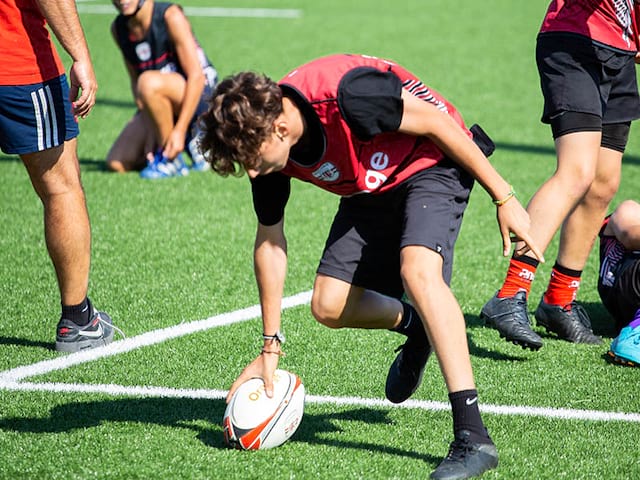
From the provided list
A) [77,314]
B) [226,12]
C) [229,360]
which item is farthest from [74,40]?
[226,12]

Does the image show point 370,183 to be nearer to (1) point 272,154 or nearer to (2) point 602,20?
(1) point 272,154

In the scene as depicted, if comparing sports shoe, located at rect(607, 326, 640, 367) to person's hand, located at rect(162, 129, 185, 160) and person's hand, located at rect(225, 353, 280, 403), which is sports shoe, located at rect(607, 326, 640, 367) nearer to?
person's hand, located at rect(225, 353, 280, 403)

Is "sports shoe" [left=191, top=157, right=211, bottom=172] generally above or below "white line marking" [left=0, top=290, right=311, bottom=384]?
below

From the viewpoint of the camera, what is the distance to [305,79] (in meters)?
3.50

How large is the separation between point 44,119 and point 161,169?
13.1ft

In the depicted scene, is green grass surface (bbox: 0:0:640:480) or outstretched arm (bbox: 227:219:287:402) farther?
outstretched arm (bbox: 227:219:287:402)

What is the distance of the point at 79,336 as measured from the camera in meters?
4.87

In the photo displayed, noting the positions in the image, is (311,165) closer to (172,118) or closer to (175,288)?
(175,288)

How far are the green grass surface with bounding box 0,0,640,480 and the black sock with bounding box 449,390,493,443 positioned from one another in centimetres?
17

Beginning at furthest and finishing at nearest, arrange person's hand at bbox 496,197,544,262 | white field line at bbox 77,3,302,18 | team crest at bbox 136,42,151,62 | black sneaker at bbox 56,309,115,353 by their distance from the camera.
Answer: white field line at bbox 77,3,302,18, team crest at bbox 136,42,151,62, black sneaker at bbox 56,309,115,353, person's hand at bbox 496,197,544,262

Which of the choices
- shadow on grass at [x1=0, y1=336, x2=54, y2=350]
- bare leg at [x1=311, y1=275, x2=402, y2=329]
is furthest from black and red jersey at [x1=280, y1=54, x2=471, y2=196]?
shadow on grass at [x1=0, y1=336, x2=54, y2=350]

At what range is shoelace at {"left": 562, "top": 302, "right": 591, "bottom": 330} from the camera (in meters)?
5.09

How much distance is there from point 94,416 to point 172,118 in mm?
5216

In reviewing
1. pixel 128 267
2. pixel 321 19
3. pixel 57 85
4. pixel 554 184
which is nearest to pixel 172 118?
pixel 128 267
